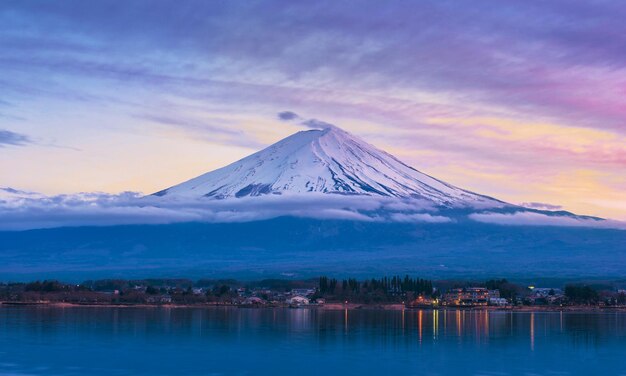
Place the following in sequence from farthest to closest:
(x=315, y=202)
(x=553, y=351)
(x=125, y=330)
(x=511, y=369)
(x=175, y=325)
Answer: (x=315, y=202) → (x=175, y=325) → (x=125, y=330) → (x=553, y=351) → (x=511, y=369)

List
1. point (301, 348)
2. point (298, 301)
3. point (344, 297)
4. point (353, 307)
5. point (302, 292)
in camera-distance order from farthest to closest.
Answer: point (302, 292)
point (344, 297)
point (298, 301)
point (353, 307)
point (301, 348)

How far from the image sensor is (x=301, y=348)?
42281 mm

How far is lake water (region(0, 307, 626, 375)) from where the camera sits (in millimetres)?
35656

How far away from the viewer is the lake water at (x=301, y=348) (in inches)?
1404

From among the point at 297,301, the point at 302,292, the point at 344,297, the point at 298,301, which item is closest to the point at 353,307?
the point at 344,297

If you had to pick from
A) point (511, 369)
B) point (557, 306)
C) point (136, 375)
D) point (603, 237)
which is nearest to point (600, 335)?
point (511, 369)

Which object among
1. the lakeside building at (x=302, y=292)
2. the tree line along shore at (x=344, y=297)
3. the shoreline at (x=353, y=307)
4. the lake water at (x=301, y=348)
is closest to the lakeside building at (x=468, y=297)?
the tree line along shore at (x=344, y=297)

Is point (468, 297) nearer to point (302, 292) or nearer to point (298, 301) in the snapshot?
point (302, 292)

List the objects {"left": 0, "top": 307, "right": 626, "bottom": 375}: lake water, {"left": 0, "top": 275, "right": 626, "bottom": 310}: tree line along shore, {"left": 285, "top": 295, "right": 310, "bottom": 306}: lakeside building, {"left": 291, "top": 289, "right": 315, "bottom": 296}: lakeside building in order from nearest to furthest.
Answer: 1. {"left": 0, "top": 307, "right": 626, "bottom": 375}: lake water
2. {"left": 0, "top": 275, "right": 626, "bottom": 310}: tree line along shore
3. {"left": 285, "top": 295, "right": 310, "bottom": 306}: lakeside building
4. {"left": 291, "top": 289, "right": 315, "bottom": 296}: lakeside building

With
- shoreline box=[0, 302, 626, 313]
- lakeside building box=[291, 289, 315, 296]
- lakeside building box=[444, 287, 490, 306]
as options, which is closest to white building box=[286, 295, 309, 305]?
shoreline box=[0, 302, 626, 313]

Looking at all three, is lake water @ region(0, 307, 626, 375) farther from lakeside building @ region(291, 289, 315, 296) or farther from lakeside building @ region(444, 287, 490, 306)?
lakeside building @ region(291, 289, 315, 296)

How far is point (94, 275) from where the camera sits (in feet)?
533

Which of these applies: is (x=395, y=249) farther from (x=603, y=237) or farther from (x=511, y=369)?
(x=511, y=369)

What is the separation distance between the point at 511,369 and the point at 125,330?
22.1 m
